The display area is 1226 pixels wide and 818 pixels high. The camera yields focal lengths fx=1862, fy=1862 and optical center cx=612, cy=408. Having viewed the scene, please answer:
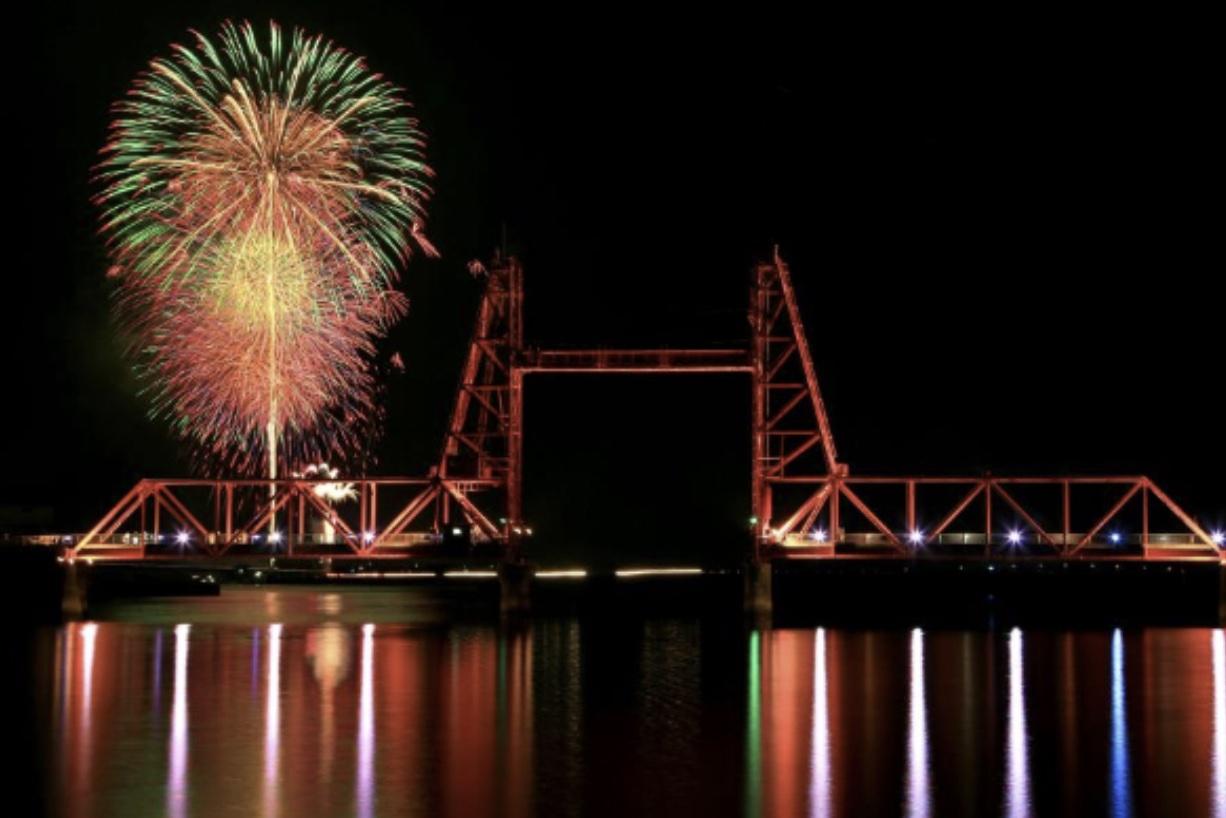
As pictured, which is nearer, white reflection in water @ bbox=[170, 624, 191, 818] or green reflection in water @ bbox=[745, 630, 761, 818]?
white reflection in water @ bbox=[170, 624, 191, 818]

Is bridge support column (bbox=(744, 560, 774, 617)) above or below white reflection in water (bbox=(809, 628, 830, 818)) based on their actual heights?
above

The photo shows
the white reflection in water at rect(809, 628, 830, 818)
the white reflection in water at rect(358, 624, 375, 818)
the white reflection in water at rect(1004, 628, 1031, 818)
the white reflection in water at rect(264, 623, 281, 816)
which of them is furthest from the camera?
the white reflection in water at rect(1004, 628, 1031, 818)

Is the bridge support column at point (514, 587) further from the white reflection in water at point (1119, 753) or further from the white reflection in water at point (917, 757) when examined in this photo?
the white reflection in water at point (1119, 753)

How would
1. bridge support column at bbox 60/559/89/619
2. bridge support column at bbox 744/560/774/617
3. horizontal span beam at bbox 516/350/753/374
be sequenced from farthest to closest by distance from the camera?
bridge support column at bbox 60/559/89/619 → bridge support column at bbox 744/560/774/617 → horizontal span beam at bbox 516/350/753/374

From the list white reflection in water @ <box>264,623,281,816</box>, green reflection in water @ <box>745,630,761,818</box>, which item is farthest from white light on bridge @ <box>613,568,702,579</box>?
green reflection in water @ <box>745,630,761,818</box>

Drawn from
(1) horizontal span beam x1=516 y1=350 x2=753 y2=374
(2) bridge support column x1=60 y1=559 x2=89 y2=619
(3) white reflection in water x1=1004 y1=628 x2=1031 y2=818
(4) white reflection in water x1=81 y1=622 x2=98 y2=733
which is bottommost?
(3) white reflection in water x1=1004 y1=628 x2=1031 y2=818

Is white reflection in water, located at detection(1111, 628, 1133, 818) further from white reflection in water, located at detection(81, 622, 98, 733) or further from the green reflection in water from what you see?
white reflection in water, located at detection(81, 622, 98, 733)
